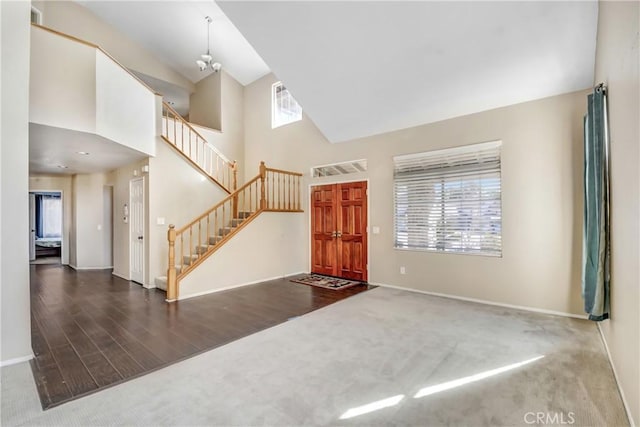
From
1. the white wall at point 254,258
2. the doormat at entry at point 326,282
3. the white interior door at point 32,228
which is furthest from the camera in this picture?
the white interior door at point 32,228

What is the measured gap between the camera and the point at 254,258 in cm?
583

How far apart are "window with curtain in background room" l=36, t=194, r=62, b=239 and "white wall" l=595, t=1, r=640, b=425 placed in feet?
48.9

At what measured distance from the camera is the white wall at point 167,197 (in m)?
5.52

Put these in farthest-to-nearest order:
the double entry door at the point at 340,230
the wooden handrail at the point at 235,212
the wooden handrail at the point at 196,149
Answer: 1. the wooden handrail at the point at 196,149
2. the double entry door at the point at 340,230
3. the wooden handrail at the point at 235,212

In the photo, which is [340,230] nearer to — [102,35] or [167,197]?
[167,197]

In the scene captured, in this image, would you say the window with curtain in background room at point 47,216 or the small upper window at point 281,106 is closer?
the small upper window at point 281,106

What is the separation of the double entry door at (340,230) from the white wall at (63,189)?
710cm

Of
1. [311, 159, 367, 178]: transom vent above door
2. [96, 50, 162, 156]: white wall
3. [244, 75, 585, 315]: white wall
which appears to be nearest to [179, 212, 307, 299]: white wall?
[311, 159, 367, 178]: transom vent above door

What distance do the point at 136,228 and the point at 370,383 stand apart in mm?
5656

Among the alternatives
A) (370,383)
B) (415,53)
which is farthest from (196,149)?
(370,383)

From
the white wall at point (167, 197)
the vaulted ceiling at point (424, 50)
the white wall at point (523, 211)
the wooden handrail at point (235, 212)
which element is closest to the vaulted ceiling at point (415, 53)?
the vaulted ceiling at point (424, 50)

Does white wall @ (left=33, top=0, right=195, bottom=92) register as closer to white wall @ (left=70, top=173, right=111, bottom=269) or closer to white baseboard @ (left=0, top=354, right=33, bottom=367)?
white wall @ (left=70, top=173, right=111, bottom=269)

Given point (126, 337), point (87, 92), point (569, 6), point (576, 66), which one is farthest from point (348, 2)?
point (126, 337)

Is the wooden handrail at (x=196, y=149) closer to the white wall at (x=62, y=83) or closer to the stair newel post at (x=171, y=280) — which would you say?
the white wall at (x=62, y=83)
